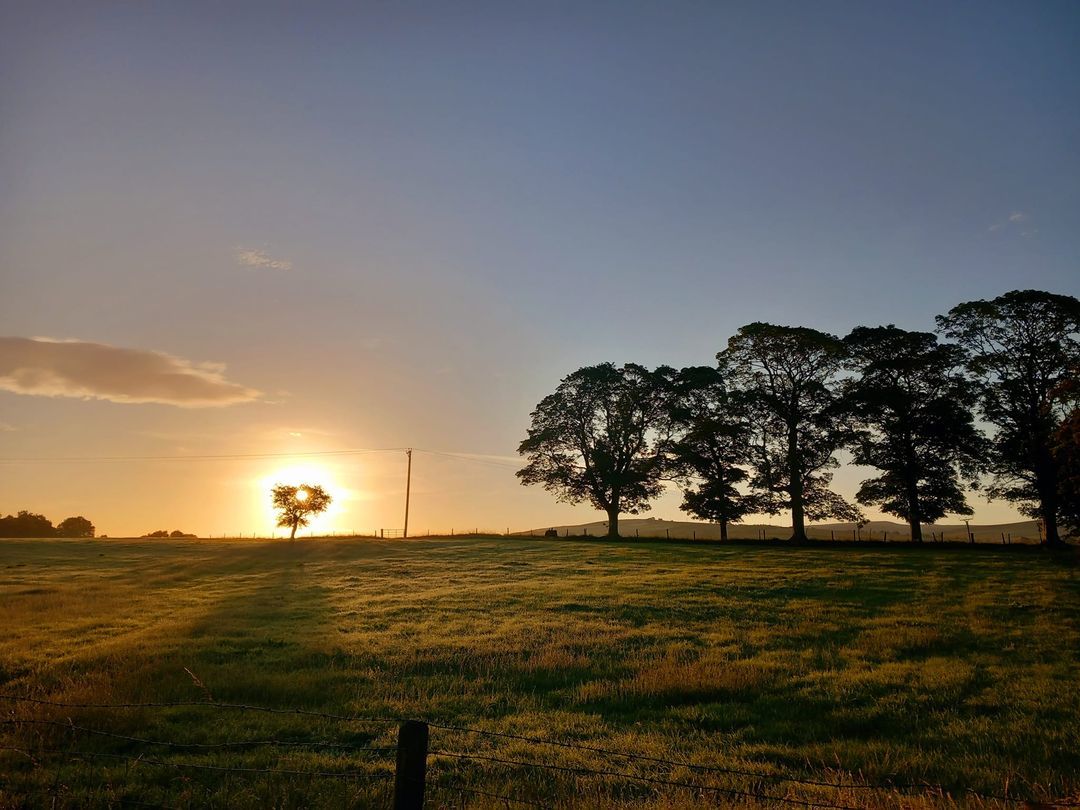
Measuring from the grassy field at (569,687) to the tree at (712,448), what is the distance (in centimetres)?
2859

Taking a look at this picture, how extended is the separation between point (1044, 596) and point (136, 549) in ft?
221

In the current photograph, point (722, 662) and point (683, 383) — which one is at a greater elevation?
point (683, 383)

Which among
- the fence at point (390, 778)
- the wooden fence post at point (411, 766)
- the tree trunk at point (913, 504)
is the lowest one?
the fence at point (390, 778)

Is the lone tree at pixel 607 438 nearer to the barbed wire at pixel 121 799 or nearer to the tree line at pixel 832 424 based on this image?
the tree line at pixel 832 424

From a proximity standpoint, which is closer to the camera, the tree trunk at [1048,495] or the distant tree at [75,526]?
the tree trunk at [1048,495]

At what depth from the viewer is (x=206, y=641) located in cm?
1956

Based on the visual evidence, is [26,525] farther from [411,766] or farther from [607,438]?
[411,766]

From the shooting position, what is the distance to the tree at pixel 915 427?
2084 inches

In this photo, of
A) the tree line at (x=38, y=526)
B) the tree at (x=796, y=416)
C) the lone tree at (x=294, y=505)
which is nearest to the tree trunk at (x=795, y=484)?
the tree at (x=796, y=416)

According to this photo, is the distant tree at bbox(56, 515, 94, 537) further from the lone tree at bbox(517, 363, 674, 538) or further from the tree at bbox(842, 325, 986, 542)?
the tree at bbox(842, 325, 986, 542)

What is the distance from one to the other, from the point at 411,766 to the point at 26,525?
145206 mm

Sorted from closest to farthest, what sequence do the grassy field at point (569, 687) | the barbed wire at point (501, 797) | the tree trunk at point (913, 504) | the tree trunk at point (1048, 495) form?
the barbed wire at point (501, 797) < the grassy field at point (569, 687) < the tree trunk at point (1048, 495) < the tree trunk at point (913, 504)

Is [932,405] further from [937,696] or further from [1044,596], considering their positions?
[937,696]

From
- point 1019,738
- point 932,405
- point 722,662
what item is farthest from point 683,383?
point 1019,738
